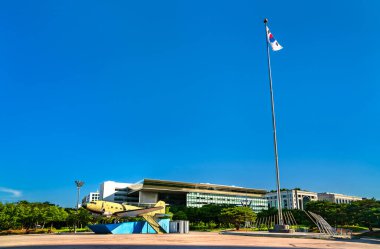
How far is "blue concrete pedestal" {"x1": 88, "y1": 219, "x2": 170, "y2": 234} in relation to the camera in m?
44.9

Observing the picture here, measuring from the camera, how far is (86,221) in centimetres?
6531

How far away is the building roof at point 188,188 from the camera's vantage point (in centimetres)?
12425

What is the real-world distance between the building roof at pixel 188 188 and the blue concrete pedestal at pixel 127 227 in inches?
2769

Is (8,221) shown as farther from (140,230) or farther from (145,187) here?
(145,187)

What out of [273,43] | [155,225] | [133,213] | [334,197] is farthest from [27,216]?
[334,197]

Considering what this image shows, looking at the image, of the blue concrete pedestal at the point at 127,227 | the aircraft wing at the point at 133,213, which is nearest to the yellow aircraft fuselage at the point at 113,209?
the aircraft wing at the point at 133,213

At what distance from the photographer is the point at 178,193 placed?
440 ft

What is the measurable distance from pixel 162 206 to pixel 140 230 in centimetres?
1093

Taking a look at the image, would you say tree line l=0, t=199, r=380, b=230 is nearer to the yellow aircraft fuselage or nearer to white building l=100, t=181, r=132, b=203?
the yellow aircraft fuselage

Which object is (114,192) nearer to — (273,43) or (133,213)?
(133,213)

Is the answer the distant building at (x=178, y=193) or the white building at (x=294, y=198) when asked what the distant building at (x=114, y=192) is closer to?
the distant building at (x=178, y=193)

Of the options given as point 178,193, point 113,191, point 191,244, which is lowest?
point 191,244

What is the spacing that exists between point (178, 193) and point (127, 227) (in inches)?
3442

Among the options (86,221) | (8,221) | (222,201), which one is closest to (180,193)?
(222,201)
